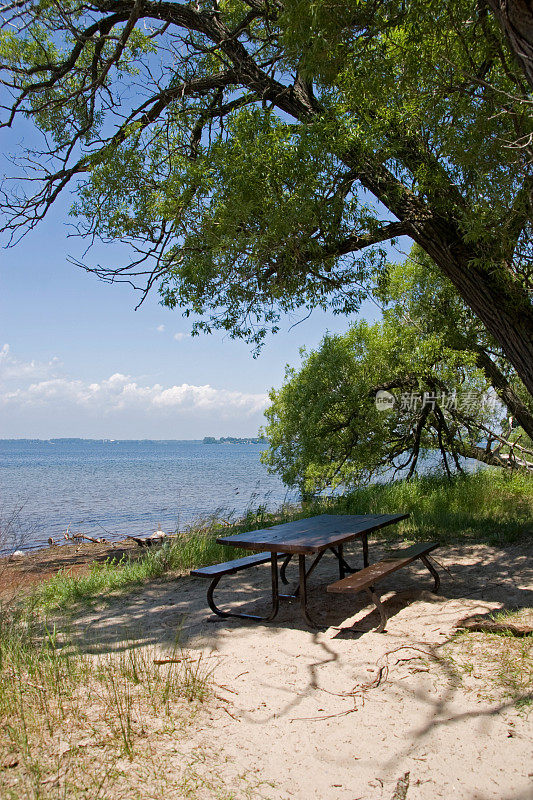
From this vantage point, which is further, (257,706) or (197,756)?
(257,706)

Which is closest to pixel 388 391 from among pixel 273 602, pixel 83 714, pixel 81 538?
pixel 273 602

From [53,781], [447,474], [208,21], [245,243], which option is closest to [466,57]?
[245,243]

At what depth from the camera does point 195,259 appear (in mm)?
6836

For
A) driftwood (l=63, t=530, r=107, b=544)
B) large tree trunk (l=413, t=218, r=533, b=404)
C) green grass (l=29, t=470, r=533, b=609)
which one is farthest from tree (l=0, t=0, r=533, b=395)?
driftwood (l=63, t=530, r=107, b=544)

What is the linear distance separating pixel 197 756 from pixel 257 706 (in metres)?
0.68

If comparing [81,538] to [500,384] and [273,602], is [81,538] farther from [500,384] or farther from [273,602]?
[273,602]

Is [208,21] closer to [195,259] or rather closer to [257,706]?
[195,259]

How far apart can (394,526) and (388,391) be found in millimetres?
2788

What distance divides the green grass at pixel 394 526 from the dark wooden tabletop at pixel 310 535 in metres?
1.99

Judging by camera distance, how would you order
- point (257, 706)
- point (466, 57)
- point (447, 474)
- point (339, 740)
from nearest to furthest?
point (339, 740), point (257, 706), point (466, 57), point (447, 474)

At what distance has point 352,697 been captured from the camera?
3.46 meters

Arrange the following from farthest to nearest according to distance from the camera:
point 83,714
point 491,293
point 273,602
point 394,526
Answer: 1. point 394,526
2. point 491,293
3. point 273,602
4. point 83,714

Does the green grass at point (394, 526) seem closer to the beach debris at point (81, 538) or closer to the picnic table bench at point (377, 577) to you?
the picnic table bench at point (377, 577)

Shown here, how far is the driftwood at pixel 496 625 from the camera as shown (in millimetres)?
4105
